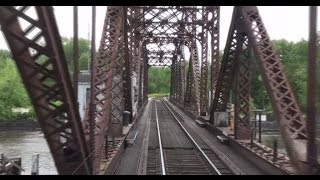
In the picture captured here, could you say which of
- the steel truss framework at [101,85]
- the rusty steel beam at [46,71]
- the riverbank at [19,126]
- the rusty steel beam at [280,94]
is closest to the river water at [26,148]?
the riverbank at [19,126]

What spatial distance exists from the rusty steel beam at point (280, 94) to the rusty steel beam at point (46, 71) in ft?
15.9

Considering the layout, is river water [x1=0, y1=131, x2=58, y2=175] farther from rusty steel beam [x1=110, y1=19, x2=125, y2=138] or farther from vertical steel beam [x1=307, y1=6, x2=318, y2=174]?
vertical steel beam [x1=307, y1=6, x2=318, y2=174]

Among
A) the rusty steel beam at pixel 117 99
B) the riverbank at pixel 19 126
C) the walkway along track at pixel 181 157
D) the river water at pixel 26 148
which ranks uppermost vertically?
the rusty steel beam at pixel 117 99

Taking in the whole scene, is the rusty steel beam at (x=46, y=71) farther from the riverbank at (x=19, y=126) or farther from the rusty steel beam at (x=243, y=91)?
the riverbank at (x=19, y=126)

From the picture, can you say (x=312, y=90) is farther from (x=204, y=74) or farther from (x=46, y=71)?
(x=204, y=74)

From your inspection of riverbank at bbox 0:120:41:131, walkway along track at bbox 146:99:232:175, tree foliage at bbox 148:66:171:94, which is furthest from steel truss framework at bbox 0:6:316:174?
tree foliage at bbox 148:66:171:94

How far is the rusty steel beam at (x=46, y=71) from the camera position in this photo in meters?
7.45

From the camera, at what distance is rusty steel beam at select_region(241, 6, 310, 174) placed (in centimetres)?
1130

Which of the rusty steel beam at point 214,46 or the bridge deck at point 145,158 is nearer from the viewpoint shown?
the bridge deck at point 145,158

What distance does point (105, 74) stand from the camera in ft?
46.9

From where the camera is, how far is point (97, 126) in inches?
480

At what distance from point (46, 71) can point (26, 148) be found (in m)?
35.1

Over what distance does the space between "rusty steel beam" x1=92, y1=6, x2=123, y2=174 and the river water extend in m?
13.0
